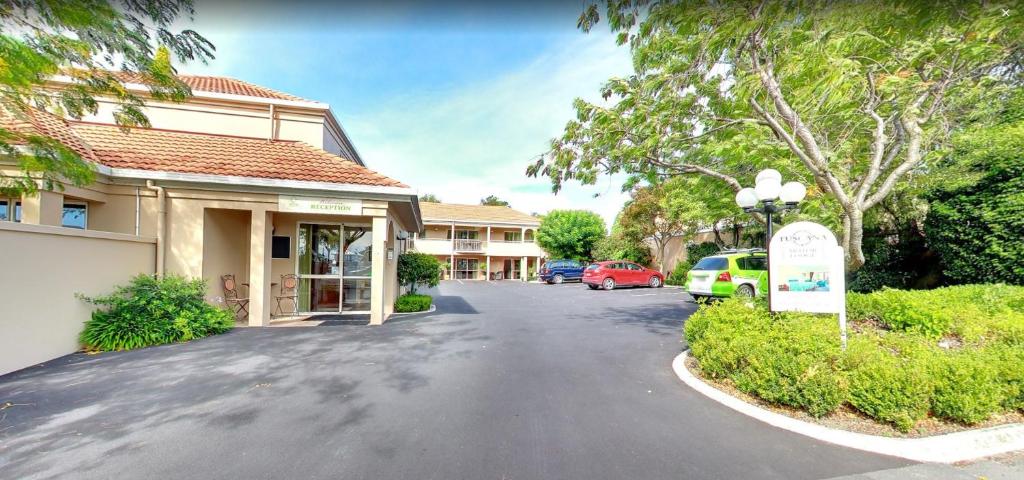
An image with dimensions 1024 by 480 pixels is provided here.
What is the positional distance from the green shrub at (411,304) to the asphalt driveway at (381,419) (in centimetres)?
374

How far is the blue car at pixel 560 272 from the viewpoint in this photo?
82.2 feet

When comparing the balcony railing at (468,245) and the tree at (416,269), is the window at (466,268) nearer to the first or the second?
the balcony railing at (468,245)

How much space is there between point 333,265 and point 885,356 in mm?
10296

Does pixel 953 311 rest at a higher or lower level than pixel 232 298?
higher

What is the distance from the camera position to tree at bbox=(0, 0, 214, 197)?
12.2 feet

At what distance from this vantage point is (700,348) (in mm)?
4969

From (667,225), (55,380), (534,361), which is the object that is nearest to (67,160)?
(55,380)

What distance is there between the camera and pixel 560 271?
82.5 ft

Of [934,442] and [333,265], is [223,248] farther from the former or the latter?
[934,442]

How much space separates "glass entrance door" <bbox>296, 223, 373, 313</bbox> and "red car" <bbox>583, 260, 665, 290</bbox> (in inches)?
502

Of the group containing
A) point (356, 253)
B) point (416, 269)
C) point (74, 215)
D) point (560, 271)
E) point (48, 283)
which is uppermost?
point (74, 215)

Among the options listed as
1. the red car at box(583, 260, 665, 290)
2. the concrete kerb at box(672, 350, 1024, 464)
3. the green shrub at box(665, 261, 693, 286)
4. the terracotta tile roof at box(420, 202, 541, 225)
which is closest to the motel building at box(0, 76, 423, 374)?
the concrete kerb at box(672, 350, 1024, 464)

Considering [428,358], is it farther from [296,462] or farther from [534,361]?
[296,462]

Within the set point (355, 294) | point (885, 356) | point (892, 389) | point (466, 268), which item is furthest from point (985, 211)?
point (466, 268)
